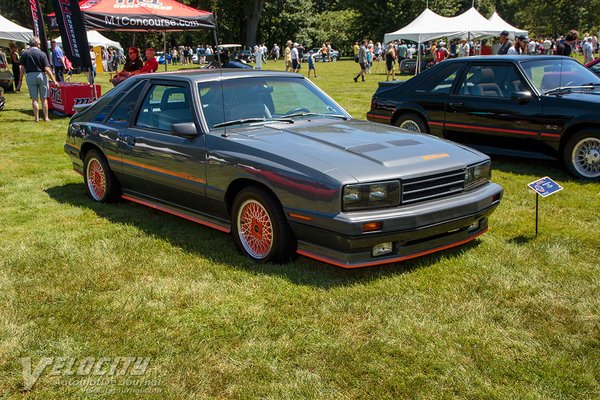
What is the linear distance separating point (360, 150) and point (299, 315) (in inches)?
54.4

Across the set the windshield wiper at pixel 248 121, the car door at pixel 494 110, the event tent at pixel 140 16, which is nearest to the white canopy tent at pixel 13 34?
the event tent at pixel 140 16

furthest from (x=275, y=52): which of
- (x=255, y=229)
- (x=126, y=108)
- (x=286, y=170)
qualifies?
(x=286, y=170)

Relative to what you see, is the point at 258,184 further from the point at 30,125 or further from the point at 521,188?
the point at 30,125

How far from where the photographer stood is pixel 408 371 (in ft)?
10.3

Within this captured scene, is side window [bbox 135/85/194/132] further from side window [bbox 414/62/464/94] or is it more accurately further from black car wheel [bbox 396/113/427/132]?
side window [bbox 414/62/464/94]

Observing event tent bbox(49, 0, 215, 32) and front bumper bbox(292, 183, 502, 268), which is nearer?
front bumper bbox(292, 183, 502, 268)

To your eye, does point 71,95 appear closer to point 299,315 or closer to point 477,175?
point 477,175

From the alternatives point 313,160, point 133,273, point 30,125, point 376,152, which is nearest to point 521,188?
point 376,152

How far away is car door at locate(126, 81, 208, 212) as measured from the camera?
5.10 metres

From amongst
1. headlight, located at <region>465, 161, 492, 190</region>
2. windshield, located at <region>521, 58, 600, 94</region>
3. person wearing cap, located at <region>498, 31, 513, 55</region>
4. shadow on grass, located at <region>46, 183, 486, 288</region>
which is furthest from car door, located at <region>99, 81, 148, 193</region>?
person wearing cap, located at <region>498, 31, 513, 55</region>

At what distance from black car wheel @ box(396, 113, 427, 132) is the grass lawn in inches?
127

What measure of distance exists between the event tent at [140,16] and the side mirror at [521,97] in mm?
10691

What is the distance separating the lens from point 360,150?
4496 millimetres

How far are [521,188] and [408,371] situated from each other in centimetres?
450
